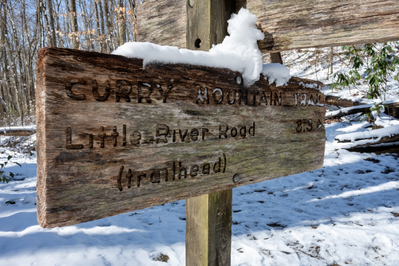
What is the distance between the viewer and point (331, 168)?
5.80 meters

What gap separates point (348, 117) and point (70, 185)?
32.2ft

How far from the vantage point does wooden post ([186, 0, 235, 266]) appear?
128cm

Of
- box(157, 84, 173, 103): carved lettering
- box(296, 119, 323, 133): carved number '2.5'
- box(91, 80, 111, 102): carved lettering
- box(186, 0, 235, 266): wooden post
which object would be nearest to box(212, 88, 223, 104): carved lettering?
box(157, 84, 173, 103): carved lettering

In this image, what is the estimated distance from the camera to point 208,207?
1.32m

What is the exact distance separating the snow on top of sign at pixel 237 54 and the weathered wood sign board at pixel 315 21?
65 mm

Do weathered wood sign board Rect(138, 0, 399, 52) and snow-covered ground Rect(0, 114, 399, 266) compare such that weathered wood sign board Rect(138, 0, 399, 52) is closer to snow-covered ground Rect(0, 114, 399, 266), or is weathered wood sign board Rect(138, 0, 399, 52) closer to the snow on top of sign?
the snow on top of sign

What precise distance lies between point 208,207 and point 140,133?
0.65m

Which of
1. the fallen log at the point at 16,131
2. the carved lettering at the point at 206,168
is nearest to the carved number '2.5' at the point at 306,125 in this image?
the carved lettering at the point at 206,168

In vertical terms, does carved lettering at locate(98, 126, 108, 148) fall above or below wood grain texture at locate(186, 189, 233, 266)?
above

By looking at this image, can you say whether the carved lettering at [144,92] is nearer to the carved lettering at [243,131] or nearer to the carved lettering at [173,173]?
the carved lettering at [173,173]

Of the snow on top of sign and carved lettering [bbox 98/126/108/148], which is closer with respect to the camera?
carved lettering [bbox 98/126/108/148]

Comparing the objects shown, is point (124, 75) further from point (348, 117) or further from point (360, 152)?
point (348, 117)

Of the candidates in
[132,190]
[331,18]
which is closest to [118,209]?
[132,190]

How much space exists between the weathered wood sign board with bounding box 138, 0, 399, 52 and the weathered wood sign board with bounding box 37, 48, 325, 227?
0.83ft
